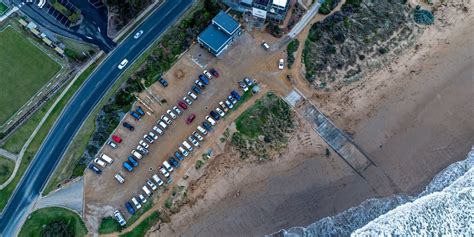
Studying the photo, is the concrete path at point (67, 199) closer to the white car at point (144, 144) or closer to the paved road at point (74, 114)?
the paved road at point (74, 114)

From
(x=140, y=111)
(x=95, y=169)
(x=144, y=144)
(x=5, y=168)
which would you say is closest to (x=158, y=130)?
(x=144, y=144)

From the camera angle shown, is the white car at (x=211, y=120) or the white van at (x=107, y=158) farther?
the white car at (x=211, y=120)

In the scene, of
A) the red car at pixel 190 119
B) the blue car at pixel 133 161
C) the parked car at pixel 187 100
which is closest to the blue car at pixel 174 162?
the blue car at pixel 133 161

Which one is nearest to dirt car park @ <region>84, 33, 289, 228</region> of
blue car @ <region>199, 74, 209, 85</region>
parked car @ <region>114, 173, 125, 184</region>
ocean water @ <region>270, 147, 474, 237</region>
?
parked car @ <region>114, 173, 125, 184</region>

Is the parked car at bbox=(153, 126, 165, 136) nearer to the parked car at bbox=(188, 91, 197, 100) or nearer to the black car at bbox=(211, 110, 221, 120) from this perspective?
the parked car at bbox=(188, 91, 197, 100)

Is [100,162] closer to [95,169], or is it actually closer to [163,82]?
[95,169]
